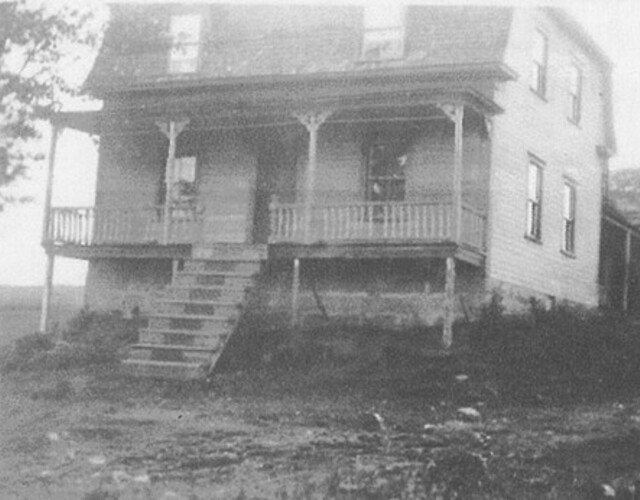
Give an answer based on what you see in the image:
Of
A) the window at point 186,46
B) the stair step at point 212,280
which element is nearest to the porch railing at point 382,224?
the stair step at point 212,280

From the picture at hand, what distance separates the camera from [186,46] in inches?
837

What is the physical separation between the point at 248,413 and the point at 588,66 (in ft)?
47.8

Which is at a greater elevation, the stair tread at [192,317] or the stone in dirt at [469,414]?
the stair tread at [192,317]

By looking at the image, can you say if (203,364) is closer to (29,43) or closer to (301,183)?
(301,183)

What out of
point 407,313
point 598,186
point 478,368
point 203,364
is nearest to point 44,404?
point 203,364

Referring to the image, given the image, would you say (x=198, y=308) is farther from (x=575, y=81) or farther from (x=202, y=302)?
(x=575, y=81)

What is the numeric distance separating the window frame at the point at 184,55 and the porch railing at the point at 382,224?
4163 mm

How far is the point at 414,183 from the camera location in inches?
739

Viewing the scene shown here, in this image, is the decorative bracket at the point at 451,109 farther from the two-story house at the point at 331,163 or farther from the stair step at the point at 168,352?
the stair step at the point at 168,352

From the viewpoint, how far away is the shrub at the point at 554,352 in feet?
44.7

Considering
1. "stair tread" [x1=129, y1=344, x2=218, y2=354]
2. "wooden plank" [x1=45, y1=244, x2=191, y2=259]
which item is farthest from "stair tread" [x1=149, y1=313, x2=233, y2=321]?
"wooden plank" [x1=45, y1=244, x2=191, y2=259]

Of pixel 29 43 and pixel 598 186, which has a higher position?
pixel 29 43

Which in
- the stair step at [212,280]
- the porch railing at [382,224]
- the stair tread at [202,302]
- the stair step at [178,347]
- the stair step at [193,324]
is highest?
the porch railing at [382,224]

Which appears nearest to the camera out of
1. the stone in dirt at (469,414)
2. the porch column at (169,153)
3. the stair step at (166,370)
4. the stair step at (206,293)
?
the stone in dirt at (469,414)
